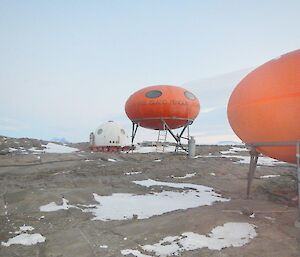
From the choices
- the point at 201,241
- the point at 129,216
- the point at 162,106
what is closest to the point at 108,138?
the point at 162,106

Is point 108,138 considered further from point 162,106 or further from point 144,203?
point 144,203

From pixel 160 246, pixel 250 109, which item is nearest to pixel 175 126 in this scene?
pixel 250 109

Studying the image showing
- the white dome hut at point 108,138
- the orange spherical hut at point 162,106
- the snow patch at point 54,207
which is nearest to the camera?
the snow patch at point 54,207

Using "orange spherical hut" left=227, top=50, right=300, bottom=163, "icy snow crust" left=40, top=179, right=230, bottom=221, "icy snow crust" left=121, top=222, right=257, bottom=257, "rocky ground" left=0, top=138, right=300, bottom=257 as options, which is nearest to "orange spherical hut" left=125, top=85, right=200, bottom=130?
"rocky ground" left=0, top=138, right=300, bottom=257

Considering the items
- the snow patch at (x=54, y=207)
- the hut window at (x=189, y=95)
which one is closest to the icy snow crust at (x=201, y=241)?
the snow patch at (x=54, y=207)

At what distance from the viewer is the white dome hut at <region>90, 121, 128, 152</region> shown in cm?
2536

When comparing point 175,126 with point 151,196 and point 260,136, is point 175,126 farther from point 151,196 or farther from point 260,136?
point 260,136

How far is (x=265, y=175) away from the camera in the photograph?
38.1 feet

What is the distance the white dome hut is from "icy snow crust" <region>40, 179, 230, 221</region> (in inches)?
656

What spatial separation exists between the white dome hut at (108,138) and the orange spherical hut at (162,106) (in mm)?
5165

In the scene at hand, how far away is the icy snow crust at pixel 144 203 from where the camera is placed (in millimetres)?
6723

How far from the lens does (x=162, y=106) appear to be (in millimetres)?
19297

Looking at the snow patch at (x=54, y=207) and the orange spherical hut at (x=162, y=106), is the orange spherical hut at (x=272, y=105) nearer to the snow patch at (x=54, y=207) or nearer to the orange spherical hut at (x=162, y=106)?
the snow patch at (x=54, y=207)

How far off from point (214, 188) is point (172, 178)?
2018mm
